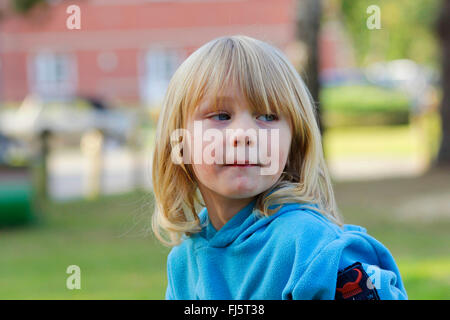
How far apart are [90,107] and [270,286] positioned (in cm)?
1940

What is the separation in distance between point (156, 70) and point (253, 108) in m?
28.1

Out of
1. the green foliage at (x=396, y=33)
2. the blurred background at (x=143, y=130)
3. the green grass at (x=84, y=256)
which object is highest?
the green foliage at (x=396, y=33)

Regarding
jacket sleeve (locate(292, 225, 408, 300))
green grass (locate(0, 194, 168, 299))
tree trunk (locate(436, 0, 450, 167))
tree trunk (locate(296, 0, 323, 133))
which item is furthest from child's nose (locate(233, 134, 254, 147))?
tree trunk (locate(436, 0, 450, 167))

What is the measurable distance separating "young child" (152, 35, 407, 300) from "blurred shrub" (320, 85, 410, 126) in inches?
889

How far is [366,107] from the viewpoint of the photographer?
2609 centimetres

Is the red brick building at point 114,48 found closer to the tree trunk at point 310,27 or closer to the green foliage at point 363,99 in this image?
the green foliage at point 363,99

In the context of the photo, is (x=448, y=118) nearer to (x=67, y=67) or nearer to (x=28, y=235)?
(x=28, y=235)

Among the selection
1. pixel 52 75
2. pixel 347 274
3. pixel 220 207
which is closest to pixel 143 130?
pixel 52 75

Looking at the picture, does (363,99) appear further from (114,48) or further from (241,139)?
(241,139)

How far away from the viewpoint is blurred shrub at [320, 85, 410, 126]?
2523cm

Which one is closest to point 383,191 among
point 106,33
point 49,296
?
point 49,296

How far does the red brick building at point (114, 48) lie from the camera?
2562 cm

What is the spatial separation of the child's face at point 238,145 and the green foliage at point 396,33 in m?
18.7

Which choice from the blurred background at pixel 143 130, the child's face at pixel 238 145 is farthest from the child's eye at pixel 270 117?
the blurred background at pixel 143 130
